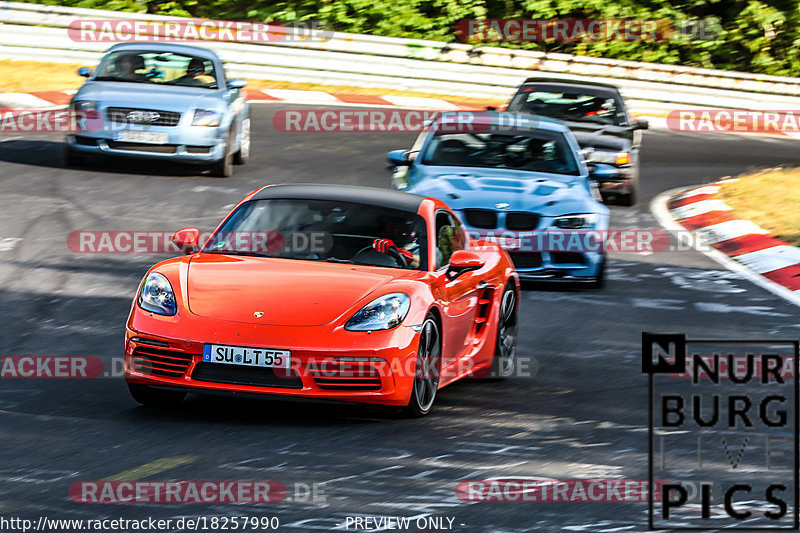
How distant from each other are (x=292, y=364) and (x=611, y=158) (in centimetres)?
1007

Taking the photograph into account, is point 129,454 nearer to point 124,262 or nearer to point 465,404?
point 465,404

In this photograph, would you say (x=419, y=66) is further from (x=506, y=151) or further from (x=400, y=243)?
(x=400, y=243)

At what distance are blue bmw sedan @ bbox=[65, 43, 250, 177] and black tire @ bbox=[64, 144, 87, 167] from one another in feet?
0.04

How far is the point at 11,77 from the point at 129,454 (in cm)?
1801

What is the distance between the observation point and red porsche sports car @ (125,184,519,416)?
23.7 feet

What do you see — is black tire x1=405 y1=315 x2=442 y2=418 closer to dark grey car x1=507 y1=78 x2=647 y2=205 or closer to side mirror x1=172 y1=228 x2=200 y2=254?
side mirror x1=172 y1=228 x2=200 y2=254

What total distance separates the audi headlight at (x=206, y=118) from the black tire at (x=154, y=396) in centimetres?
888

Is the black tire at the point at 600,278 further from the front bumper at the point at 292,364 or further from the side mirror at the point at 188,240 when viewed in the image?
the front bumper at the point at 292,364

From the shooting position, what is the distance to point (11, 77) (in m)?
23.4

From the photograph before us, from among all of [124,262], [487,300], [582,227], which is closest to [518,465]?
[487,300]

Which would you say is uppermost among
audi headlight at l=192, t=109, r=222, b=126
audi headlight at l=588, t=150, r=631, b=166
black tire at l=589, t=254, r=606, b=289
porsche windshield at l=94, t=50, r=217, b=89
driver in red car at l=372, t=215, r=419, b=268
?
driver in red car at l=372, t=215, r=419, b=268

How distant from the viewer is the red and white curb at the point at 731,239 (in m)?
12.8

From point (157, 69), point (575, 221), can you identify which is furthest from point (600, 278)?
point (157, 69)

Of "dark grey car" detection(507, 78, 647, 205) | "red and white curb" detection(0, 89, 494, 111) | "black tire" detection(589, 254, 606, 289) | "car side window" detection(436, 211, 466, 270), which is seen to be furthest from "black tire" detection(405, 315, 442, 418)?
"red and white curb" detection(0, 89, 494, 111)
